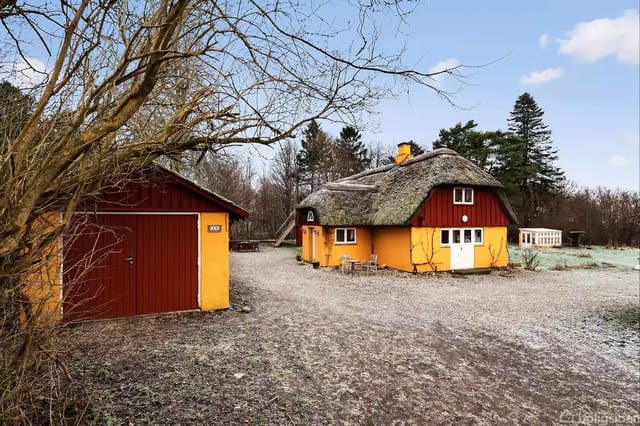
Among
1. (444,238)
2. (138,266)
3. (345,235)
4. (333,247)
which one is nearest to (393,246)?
(444,238)

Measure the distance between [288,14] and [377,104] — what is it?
138 cm

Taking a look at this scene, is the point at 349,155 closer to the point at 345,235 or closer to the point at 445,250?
the point at 345,235

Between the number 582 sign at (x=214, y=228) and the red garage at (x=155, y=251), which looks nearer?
the red garage at (x=155, y=251)

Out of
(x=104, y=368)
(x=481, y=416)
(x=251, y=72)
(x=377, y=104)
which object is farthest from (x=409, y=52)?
(x=104, y=368)

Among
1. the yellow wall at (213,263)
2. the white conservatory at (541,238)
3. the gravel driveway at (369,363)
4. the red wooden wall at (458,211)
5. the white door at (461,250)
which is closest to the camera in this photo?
the gravel driveway at (369,363)

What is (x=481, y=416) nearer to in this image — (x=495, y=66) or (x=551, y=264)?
(x=495, y=66)

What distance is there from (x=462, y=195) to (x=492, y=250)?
10.2 ft

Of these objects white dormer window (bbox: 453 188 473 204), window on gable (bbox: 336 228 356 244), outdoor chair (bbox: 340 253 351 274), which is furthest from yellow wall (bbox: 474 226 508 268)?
outdoor chair (bbox: 340 253 351 274)

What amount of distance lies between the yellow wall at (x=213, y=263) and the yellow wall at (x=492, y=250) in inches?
469

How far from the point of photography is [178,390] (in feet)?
14.3

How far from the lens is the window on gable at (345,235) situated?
1656 cm

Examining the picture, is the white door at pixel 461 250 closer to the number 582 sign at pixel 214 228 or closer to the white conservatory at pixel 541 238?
the number 582 sign at pixel 214 228

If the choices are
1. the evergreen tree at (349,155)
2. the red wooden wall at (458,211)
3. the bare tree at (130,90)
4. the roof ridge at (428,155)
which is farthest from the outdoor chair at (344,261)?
the evergreen tree at (349,155)

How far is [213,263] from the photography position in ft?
26.7
